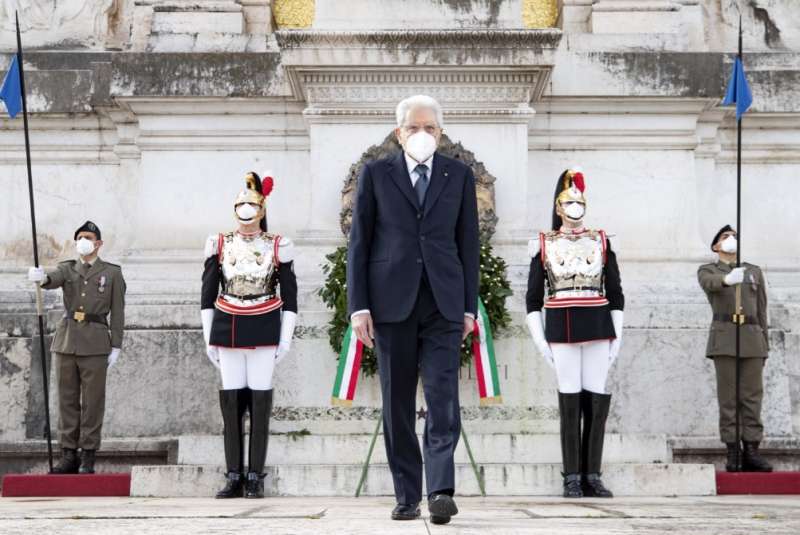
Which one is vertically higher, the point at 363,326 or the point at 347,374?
the point at 363,326

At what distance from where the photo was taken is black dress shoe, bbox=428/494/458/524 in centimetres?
577

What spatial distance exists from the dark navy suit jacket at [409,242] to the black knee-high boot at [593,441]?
268cm

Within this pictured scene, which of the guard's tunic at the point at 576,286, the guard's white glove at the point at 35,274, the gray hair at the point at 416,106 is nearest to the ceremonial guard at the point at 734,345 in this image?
the guard's tunic at the point at 576,286

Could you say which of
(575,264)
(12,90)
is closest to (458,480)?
(575,264)

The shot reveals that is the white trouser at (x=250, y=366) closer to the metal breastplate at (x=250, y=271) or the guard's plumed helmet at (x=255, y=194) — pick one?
the metal breastplate at (x=250, y=271)

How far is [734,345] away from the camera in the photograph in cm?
1019

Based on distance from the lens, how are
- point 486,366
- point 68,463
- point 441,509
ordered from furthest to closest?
point 68,463 → point 486,366 → point 441,509

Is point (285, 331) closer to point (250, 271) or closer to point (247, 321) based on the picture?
point (247, 321)

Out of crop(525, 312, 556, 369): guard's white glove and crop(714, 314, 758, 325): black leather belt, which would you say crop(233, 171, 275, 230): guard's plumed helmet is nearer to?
crop(525, 312, 556, 369): guard's white glove

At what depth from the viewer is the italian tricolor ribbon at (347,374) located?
9.45 m

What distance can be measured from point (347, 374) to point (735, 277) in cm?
281

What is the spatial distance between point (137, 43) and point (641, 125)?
4.98 m

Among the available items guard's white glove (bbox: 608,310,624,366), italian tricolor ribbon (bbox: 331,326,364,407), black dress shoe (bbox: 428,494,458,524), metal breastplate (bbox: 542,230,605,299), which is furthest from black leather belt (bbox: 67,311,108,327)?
black dress shoe (bbox: 428,494,458,524)

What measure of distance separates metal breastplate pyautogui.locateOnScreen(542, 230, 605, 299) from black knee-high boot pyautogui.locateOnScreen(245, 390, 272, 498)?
194 centimetres
